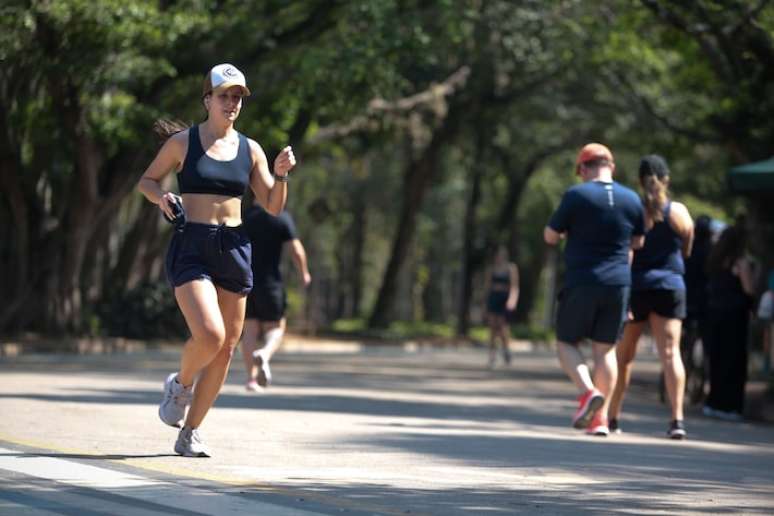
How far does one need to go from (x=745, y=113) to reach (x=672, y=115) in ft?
55.5

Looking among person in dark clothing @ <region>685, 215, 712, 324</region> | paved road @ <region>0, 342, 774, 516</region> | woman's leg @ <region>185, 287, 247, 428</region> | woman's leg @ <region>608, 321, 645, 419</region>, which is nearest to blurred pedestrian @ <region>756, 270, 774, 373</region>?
person in dark clothing @ <region>685, 215, 712, 324</region>

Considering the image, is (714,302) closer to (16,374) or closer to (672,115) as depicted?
(16,374)

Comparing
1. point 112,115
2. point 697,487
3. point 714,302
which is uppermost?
point 112,115

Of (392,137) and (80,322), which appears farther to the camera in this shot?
(392,137)

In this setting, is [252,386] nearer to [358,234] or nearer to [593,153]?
[593,153]

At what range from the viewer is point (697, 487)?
9.61 m

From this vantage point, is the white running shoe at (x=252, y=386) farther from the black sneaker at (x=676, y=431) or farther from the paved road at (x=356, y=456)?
the black sneaker at (x=676, y=431)

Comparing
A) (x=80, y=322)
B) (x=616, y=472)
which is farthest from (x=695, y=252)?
(x=80, y=322)

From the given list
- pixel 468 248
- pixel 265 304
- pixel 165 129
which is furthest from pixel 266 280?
pixel 468 248

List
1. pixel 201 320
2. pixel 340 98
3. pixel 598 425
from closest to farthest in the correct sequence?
pixel 201 320, pixel 598 425, pixel 340 98

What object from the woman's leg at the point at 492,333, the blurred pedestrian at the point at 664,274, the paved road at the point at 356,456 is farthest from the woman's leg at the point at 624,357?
the woman's leg at the point at 492,333

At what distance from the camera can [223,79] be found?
9648mm

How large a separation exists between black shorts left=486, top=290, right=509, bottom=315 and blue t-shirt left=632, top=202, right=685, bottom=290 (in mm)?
12478

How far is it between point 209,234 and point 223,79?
2.74 ft
